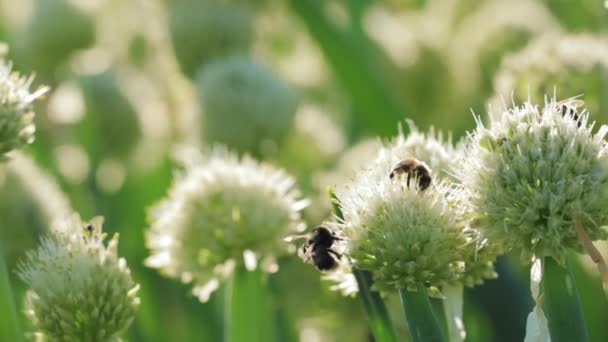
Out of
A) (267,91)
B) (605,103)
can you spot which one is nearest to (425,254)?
(605,103)

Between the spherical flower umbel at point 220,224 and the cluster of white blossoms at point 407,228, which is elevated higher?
the spherical flower umbel at point 220,224

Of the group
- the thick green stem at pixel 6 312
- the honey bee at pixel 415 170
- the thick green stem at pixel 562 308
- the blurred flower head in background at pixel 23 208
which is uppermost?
the blurred flower head in background at pixel 23 208

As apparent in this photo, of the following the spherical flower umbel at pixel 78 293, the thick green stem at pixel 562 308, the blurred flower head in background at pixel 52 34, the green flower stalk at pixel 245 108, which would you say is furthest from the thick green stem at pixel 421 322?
the blurred flower head in background at pixel 52 34

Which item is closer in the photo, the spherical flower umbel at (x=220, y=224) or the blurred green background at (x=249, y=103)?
the spherical flower umbel at (x=220, y=224)

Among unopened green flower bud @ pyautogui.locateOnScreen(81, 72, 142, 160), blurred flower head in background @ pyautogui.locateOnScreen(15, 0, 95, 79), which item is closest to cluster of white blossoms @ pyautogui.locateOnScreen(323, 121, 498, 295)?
unopened green flower bud @ pyautogui.locateOnScreen(81, 72, 142, 160)

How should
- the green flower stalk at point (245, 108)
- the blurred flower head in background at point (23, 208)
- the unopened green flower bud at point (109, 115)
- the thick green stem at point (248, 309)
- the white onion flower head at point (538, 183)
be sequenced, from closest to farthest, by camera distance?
the white onion flower head at point (538, 183)
the thick green stem at point (248, 309)
the blurred flower head in background at point (23, 208)
the green flower stalk at point (245, 108)
the unopened green flower bud at point (109, 115)

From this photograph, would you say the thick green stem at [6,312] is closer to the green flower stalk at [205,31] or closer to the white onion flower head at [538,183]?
the white onion flower head at [538,183]

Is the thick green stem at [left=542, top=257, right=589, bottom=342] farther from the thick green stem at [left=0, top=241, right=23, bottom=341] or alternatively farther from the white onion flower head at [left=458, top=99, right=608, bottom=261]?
the thick green stem at [left=0, top=241, right=23, bottom=341]
